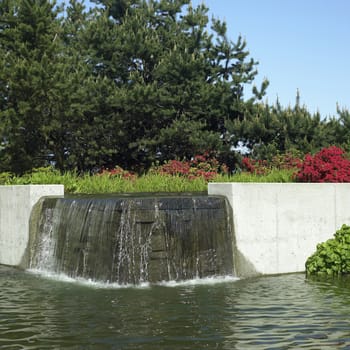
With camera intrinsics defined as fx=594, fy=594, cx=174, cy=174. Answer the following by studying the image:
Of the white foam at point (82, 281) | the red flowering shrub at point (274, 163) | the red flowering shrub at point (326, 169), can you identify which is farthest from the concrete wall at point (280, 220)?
the red flowering shrub at point (274, 163)

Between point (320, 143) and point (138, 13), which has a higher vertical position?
point (138, 13)

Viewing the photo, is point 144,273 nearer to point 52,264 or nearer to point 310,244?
point 52,264

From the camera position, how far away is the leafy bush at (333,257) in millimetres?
13375

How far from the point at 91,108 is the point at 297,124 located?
989 cm

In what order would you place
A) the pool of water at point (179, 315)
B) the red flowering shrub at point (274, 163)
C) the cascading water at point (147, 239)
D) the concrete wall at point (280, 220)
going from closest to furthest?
the pool of water at point (179, 315)
the cascading water at point (147, 239)
the concrete wall at point (280, 220)
the red flowering shrub at point (274, 163)

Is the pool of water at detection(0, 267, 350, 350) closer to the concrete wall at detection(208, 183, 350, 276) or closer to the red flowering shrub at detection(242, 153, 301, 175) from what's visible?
the concrete wall at detection(208, 183, 350, 276)

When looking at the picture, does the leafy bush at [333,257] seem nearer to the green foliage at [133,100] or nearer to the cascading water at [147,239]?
the cascading water at [147,239]

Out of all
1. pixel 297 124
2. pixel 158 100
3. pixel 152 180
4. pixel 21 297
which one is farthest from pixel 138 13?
pixel 21 297

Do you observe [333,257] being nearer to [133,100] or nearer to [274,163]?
[274,163]

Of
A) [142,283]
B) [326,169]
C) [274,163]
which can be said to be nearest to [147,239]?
[142,283]

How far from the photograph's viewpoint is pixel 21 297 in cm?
1100

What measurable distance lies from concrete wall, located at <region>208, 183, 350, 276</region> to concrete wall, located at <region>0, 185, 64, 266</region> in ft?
15.9

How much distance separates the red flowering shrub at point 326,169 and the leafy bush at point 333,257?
1714 mm

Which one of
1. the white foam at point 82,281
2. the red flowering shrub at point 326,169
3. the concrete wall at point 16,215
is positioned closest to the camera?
the white foam at point 82,281
